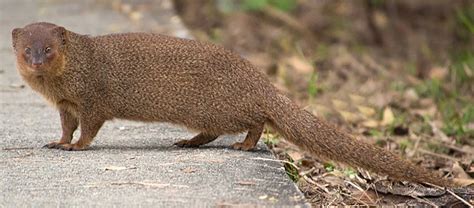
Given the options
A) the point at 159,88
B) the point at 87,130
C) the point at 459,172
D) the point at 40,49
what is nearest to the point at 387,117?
the point at 459,172

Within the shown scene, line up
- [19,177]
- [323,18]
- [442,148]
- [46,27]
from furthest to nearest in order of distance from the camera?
[323,18], [442,148], [46,27], [19,177]

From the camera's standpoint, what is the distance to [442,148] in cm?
602

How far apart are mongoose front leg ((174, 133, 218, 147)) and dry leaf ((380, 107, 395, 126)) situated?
5.90ft

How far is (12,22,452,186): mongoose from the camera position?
4.84 m

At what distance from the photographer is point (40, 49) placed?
4836mm

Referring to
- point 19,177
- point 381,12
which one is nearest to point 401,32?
point 381,12

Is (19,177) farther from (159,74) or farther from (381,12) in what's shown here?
(381,12)

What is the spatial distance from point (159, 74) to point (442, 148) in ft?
6.05

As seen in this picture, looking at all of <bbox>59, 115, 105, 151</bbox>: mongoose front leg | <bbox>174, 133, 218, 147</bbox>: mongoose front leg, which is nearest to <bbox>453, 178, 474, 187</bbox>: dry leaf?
<bbox>174, 133, 218, 147</bbox>: mongoose front leg

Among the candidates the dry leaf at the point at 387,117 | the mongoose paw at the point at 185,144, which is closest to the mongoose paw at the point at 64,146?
the mongoose paw at the point at 185,144

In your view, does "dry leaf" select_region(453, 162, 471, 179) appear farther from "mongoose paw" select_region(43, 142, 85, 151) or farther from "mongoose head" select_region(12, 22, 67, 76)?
"mongoose head" select_region(12, 22, 67, 76)

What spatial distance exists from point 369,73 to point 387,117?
1.85m

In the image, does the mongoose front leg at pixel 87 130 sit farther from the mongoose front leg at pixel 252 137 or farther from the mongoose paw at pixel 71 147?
the mongoose front leg at pixel 252 137

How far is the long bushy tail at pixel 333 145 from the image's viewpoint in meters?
4.53
